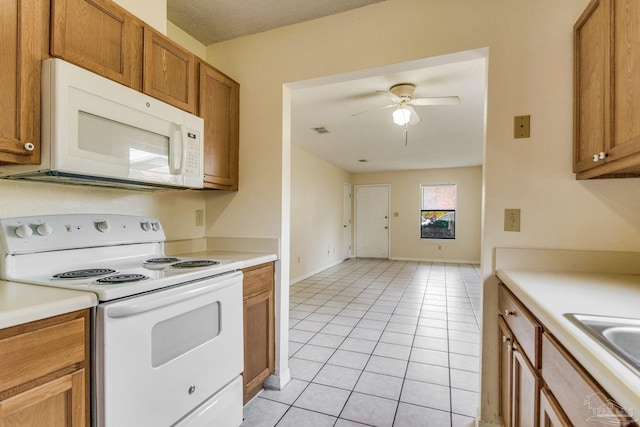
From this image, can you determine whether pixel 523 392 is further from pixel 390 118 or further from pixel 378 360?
pixel 390 118

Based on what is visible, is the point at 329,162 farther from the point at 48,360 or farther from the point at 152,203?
the point at 48,360

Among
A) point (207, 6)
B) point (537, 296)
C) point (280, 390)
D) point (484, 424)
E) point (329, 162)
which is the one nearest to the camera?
point (537, 296)

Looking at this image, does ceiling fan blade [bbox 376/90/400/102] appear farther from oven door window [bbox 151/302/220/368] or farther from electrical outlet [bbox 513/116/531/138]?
oven door window [bbox 151/302/220/368]

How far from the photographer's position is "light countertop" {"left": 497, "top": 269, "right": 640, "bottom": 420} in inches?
23.0

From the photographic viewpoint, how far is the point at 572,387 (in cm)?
77

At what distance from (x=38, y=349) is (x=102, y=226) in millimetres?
849

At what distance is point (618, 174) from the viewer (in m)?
1.41

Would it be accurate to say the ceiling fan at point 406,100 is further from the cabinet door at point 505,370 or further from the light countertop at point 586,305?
the cabinet door at point 505,370

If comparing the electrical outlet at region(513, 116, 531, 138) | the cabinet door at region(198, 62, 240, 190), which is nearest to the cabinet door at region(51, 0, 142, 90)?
the cabinet door at region(198, 62, 240, 190)

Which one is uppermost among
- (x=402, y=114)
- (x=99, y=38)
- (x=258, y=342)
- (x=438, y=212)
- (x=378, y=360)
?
(x=402, y=114)

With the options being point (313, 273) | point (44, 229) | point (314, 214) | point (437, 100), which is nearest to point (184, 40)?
point (44, 229)

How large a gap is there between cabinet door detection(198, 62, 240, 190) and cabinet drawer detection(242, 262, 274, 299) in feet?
2.03

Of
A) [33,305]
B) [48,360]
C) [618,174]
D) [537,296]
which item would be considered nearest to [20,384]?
[48,360]

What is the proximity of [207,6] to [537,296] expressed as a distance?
90.4 inches
